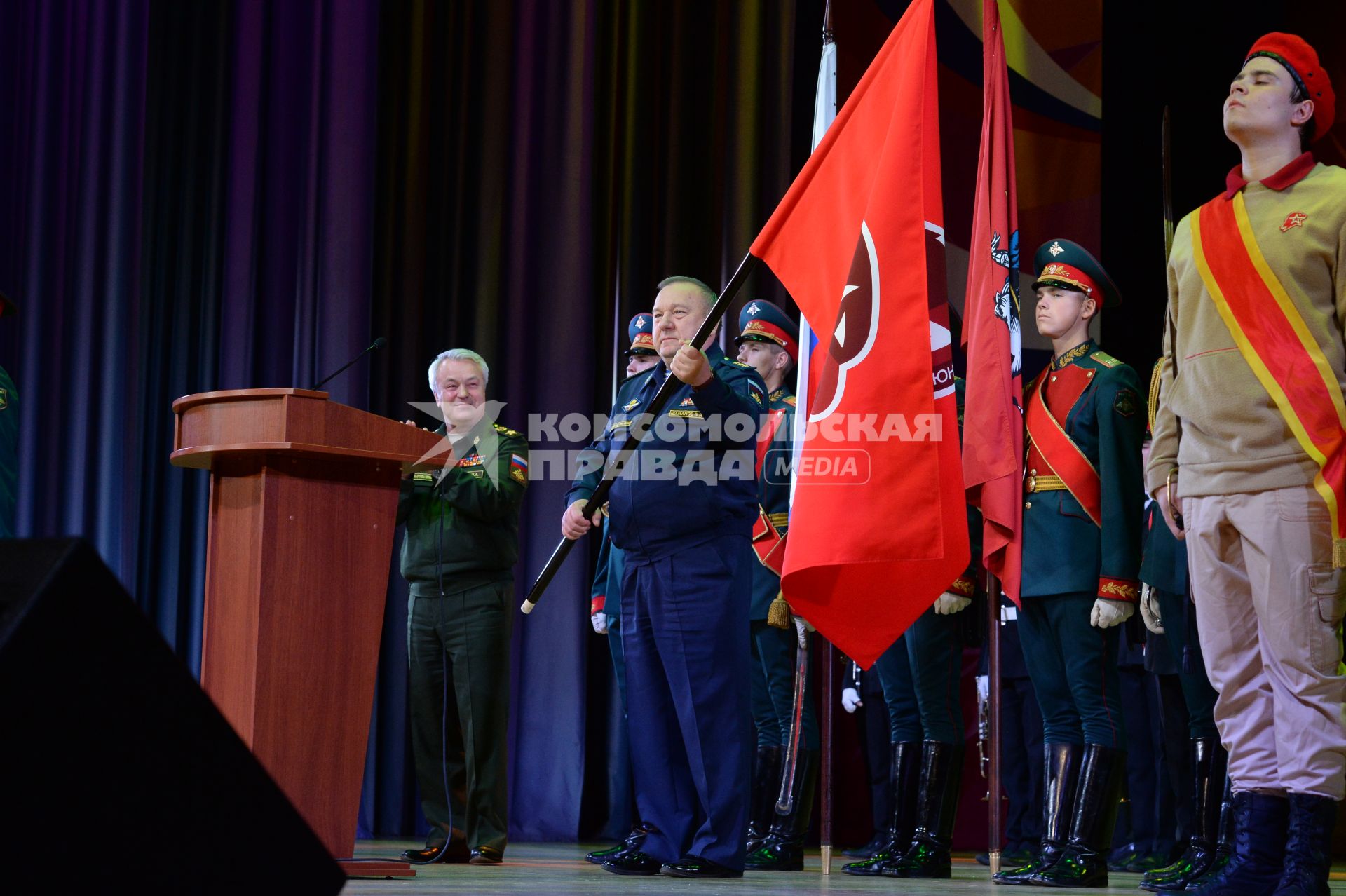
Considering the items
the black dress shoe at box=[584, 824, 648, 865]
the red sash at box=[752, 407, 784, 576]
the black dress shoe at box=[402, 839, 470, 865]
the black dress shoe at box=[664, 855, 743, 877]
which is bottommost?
the black dress shoe at box=[402, 839, 470, 865]

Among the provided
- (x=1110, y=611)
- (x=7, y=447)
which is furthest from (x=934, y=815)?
(x=7, y=447)

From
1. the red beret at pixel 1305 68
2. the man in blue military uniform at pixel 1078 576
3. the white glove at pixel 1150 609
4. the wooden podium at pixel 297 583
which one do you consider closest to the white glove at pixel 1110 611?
the man in blue military uniform at pixel 1078 576

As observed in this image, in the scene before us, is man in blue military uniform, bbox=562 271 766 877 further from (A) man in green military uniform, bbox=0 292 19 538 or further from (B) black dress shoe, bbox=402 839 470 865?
(A) man in green military uniform, bbox=0 292 19 538

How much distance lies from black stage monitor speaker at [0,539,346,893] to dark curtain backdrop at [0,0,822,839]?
4.31 metres

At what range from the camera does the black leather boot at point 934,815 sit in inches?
144

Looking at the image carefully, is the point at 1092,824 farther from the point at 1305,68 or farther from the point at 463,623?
the point at 463,623

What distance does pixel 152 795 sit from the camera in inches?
48.9

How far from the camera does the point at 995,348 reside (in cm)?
353

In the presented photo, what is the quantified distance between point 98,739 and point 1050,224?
5.11 meters

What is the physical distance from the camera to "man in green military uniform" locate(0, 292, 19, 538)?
334cm

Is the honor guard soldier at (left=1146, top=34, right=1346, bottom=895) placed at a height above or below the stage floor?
above

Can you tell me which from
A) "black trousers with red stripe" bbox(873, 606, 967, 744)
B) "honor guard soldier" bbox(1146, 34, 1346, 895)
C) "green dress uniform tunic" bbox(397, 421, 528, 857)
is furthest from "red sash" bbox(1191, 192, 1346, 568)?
"green dress uniform tunic" bbox(397, 421, 528, 857)

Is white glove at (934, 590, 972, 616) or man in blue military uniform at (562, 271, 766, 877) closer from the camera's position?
man in blue military uniform at (562, 271, 766, 877)

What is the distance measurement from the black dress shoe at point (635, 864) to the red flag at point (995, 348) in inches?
44.3
